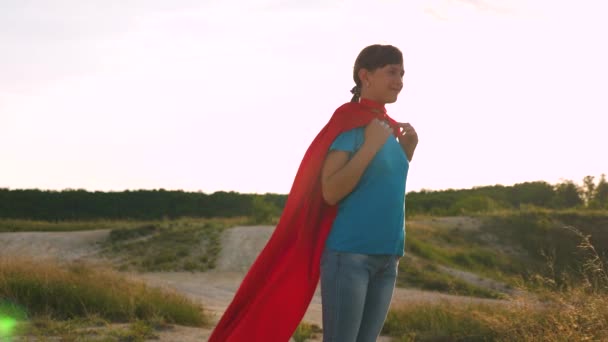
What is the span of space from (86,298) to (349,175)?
6.29 meters

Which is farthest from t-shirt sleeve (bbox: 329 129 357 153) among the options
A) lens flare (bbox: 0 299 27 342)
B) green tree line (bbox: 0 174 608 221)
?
green tree line (bbox: 0 174 608 221)

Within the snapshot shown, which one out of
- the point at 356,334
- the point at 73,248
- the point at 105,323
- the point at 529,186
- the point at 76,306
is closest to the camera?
the point at 356,334

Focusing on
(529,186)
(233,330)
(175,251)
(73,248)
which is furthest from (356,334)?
(529,186)

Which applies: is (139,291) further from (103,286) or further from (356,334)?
(356,334)

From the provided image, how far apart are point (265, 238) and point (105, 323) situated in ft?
48.4

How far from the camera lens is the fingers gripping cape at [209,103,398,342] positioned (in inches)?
116

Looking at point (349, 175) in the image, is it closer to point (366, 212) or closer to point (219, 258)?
point (366, 212)

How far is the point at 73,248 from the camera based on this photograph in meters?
22.9

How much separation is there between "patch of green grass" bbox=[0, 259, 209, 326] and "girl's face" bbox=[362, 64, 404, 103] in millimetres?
5422

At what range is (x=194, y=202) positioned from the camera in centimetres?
3634

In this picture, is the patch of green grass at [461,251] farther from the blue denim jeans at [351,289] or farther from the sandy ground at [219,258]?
the blue denim jeans at [351,289]

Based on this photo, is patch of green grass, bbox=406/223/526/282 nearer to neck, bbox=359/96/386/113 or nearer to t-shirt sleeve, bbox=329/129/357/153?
neck, bbox=359/96/386/113

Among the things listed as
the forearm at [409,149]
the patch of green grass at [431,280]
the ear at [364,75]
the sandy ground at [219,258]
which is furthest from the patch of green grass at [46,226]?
the ear at [364,75]

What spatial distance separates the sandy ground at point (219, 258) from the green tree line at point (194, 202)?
10302mm
